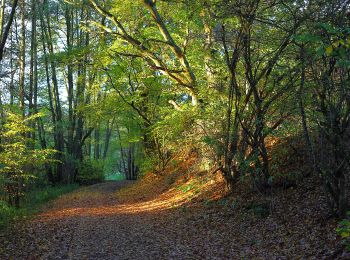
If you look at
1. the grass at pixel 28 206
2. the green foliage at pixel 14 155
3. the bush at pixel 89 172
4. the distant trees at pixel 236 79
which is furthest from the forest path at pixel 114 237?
the bush at pixel 89 172

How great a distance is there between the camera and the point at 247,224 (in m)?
8.91

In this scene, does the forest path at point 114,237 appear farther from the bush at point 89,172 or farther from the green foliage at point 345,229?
the bush at point 89,172

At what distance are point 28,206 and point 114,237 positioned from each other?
26.0 feet

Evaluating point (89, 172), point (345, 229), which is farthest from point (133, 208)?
point (89, 172)

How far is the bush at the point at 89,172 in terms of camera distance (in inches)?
1115

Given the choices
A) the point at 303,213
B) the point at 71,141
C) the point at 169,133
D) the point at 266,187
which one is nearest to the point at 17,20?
the point at 71,141

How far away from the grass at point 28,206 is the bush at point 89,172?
12.1ft

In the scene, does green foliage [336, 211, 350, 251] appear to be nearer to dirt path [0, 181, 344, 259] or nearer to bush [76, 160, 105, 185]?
dirt path [0, 181, 344, 259]

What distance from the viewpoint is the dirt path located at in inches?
279

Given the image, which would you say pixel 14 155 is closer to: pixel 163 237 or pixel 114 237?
pixel 114 237

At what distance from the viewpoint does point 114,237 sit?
8883 mm

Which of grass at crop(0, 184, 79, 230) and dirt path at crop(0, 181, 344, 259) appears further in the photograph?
grass at crop(0, 184, 79, 230)

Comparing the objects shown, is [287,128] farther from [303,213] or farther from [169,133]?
[169,133]

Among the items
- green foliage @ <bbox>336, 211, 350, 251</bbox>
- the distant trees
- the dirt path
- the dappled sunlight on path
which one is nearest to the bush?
the distant trees
